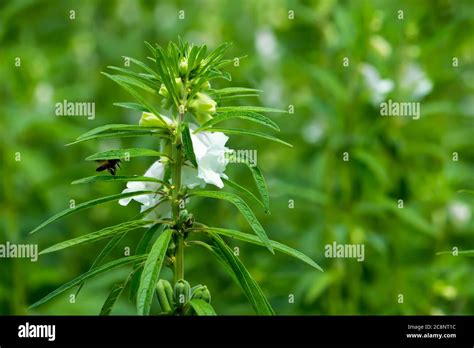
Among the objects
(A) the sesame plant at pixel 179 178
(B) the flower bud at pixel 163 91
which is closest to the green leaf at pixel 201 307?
(A) the sesame plant at pixel 179 178

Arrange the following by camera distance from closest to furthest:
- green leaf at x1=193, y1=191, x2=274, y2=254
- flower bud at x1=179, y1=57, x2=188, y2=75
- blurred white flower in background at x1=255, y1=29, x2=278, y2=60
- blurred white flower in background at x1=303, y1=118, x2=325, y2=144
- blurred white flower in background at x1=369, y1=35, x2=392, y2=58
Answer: green leaf at x1=193, y1=191, x2=274, y2=254 < flower bud at x1=179, y1=57, x2=188, y2=75 < blurred white flower in background at x1=369, y1=35, x2=392, y2=58 < blurred white flower in background at x1=303, y1=118, x2=325, y2=144 < blurred white flower in background at x1=255, y1=29, x2=278, y2=60

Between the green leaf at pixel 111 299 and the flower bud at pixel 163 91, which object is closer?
the green leaf at pixel 111 299

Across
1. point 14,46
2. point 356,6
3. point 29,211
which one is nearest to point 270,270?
point 29,211

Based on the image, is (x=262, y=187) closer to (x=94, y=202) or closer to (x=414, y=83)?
(x=94, y=202)

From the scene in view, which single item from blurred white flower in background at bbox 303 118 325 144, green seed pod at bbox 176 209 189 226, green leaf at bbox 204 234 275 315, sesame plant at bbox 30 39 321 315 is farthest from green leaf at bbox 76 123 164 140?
blurred white flower in background at bbox 303 118 325 144

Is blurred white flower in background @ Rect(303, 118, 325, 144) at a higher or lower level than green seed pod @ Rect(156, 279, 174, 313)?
higher

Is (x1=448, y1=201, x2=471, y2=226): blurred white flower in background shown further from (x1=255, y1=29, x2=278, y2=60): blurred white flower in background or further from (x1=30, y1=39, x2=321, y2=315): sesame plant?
(x1=30, y1=39, x2=321, y2=315): sesame plant

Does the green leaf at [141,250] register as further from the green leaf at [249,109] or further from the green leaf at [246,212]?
the green leaf at [249,109]
